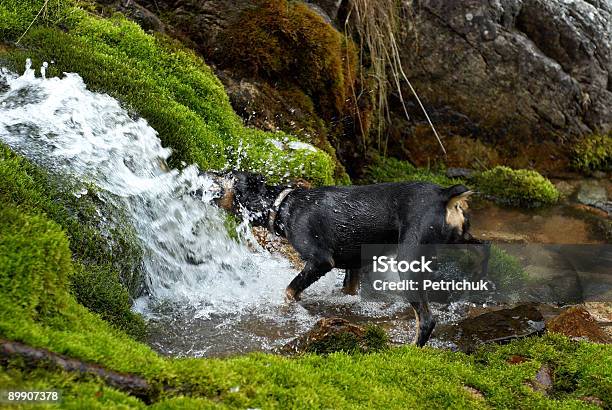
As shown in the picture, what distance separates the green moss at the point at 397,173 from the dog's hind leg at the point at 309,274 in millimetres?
4252

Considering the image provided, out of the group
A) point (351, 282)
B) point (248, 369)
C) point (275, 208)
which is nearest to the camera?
point (248, 369)

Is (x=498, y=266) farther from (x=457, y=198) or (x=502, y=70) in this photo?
(x=502, y=70)

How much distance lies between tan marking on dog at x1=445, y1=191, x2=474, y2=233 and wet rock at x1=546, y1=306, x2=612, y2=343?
1270 millimetres

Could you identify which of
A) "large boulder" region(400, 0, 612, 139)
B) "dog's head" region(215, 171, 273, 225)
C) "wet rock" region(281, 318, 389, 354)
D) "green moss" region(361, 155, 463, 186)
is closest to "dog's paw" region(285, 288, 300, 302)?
"dog's head" region(215, 171, 273, 225)

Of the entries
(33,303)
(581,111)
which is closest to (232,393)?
(33,303)

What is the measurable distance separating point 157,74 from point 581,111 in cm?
781

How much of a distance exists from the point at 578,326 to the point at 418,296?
1583 millimetres

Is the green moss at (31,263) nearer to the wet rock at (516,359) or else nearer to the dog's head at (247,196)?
the dog's head at (247,196)

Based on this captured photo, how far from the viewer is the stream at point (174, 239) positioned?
251 inches

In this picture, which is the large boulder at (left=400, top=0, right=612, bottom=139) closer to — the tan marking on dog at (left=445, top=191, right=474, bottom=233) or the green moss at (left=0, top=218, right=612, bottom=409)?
the tan marking on dog at (left=445, top=191, right=474, bottom=233)

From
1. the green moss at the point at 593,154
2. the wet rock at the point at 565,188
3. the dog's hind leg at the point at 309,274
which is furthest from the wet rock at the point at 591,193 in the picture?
the dog's hind leg at the point at 309,274

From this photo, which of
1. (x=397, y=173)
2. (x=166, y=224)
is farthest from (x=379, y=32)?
(x=166, y=224)

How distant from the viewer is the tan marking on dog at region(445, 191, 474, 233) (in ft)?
21.0

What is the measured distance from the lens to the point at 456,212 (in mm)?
6527
